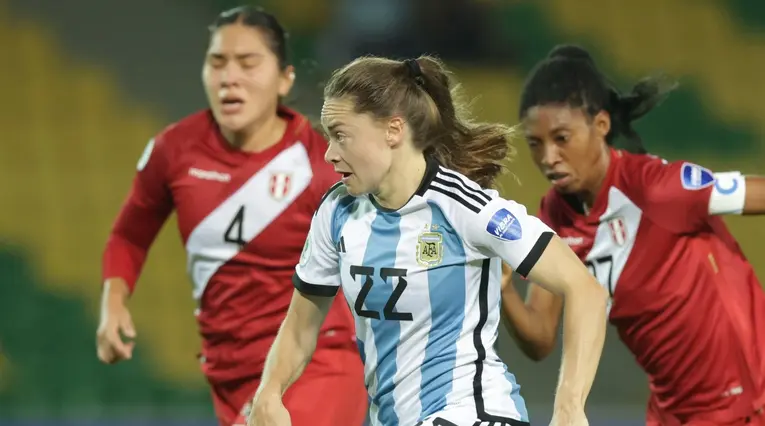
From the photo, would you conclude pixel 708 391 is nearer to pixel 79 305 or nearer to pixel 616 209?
pixel 616 209

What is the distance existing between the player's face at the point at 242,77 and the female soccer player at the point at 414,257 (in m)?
1.13

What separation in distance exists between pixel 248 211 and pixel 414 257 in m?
1.32

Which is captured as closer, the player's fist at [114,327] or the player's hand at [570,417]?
the player's hand at [570,417]

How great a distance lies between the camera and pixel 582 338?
2.77m

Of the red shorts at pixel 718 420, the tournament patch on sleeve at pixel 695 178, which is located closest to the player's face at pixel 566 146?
the tournament patch on sleeve at pixel 695 178

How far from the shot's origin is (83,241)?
26.3ft

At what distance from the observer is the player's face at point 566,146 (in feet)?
12.8

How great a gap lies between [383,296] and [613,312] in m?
1.23

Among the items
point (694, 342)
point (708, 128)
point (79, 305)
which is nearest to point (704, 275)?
point (694, 342)

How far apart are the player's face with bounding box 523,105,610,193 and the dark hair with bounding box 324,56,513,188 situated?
708 millimetres

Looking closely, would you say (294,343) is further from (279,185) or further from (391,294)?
(279,185)

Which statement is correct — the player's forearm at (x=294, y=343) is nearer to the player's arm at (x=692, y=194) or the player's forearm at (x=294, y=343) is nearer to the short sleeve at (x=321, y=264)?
the short sleeve at (x=321, y=264)

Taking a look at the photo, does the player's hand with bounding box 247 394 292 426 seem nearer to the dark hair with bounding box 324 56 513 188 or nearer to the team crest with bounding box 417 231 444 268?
the team crest with bounding box 417 231 444 268

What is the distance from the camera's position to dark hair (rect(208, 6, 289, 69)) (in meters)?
4.34
